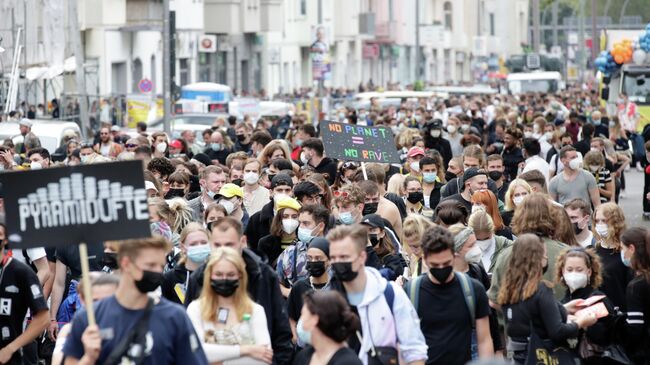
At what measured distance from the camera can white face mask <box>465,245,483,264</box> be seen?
33.6 feet

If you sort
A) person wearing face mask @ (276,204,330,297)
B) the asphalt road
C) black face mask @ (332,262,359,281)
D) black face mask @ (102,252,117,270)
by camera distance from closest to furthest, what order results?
black face mask @ (332,262,359,281) → black face mask @ (102,252,117,270) → person wearing face mask @ (276,204,330,297) → the asphalt road

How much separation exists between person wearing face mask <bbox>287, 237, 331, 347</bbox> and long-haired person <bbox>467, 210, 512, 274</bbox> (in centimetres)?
155

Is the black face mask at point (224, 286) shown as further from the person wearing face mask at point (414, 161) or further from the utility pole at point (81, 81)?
the utility pole at point (81, 81)

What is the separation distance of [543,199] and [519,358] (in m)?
1.68

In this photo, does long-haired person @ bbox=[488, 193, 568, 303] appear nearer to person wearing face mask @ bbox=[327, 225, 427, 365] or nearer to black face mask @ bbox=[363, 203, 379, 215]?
person wearing face mask @ bbox=[327, 225, 427, 365]

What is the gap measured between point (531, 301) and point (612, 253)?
1.71m

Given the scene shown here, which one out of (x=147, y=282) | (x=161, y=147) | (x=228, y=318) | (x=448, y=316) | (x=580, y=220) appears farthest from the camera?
(x=161, y=147)

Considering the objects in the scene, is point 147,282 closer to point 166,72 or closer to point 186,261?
point 186,261

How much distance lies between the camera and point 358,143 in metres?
17.5

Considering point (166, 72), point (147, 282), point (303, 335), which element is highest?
point (166, 72)

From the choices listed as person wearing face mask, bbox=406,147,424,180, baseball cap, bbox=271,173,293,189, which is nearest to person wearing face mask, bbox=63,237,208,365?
baseball cap, bbox=271,173,293,189

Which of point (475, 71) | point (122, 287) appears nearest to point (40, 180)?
point (122, 287)

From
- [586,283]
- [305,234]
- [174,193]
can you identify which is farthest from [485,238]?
[174,193]

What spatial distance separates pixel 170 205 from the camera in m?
12.8
